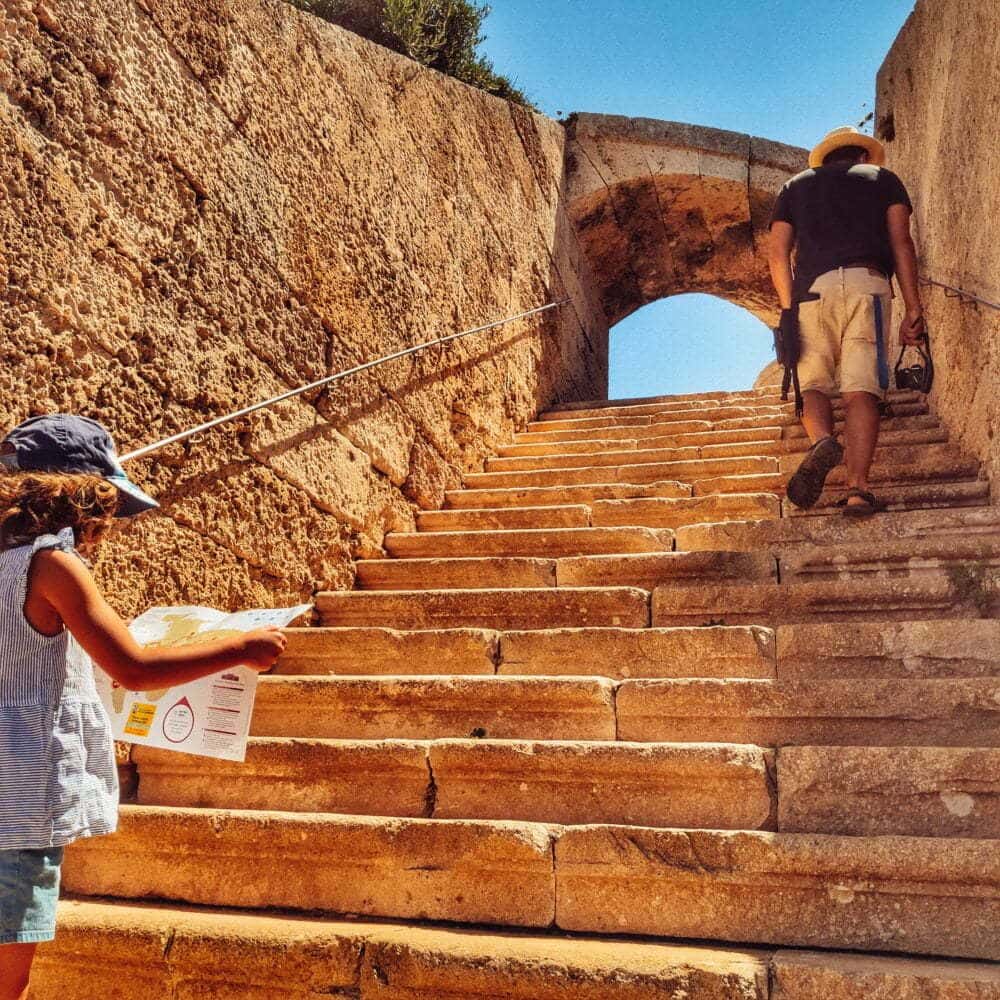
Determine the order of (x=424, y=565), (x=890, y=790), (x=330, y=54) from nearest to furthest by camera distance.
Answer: (x=890, y=790), (x=424, y=565), (x=330, y=54)

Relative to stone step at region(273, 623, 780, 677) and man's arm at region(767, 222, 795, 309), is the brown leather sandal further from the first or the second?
man's arm at region(767, 222, 795, 309)

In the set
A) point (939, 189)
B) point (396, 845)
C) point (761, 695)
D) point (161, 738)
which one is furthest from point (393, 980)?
point (939, 189)

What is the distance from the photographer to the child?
128 centimetres

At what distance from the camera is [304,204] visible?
3455 mm

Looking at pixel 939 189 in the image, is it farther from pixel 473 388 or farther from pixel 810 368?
pixel 473 388

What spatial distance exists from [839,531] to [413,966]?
2.16 metres

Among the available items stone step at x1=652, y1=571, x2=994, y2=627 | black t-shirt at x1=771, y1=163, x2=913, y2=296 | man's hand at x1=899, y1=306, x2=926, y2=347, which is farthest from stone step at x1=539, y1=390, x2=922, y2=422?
stone step at x1=652, y1=571, x2=994, y2=627

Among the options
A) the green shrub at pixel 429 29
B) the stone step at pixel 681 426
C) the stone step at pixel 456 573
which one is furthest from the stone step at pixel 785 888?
the green shrub at pixel 429 29

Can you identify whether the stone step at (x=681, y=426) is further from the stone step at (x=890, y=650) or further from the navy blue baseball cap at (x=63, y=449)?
the navy blue baseball cap at (x=63, y=449)

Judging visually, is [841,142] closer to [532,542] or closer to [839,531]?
[839,531]

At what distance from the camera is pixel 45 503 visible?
134 centimetres

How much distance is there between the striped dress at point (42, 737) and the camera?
1.28 m

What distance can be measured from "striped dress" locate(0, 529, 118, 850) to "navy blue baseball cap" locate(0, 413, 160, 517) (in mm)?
116

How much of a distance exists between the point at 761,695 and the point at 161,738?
4.69ft
